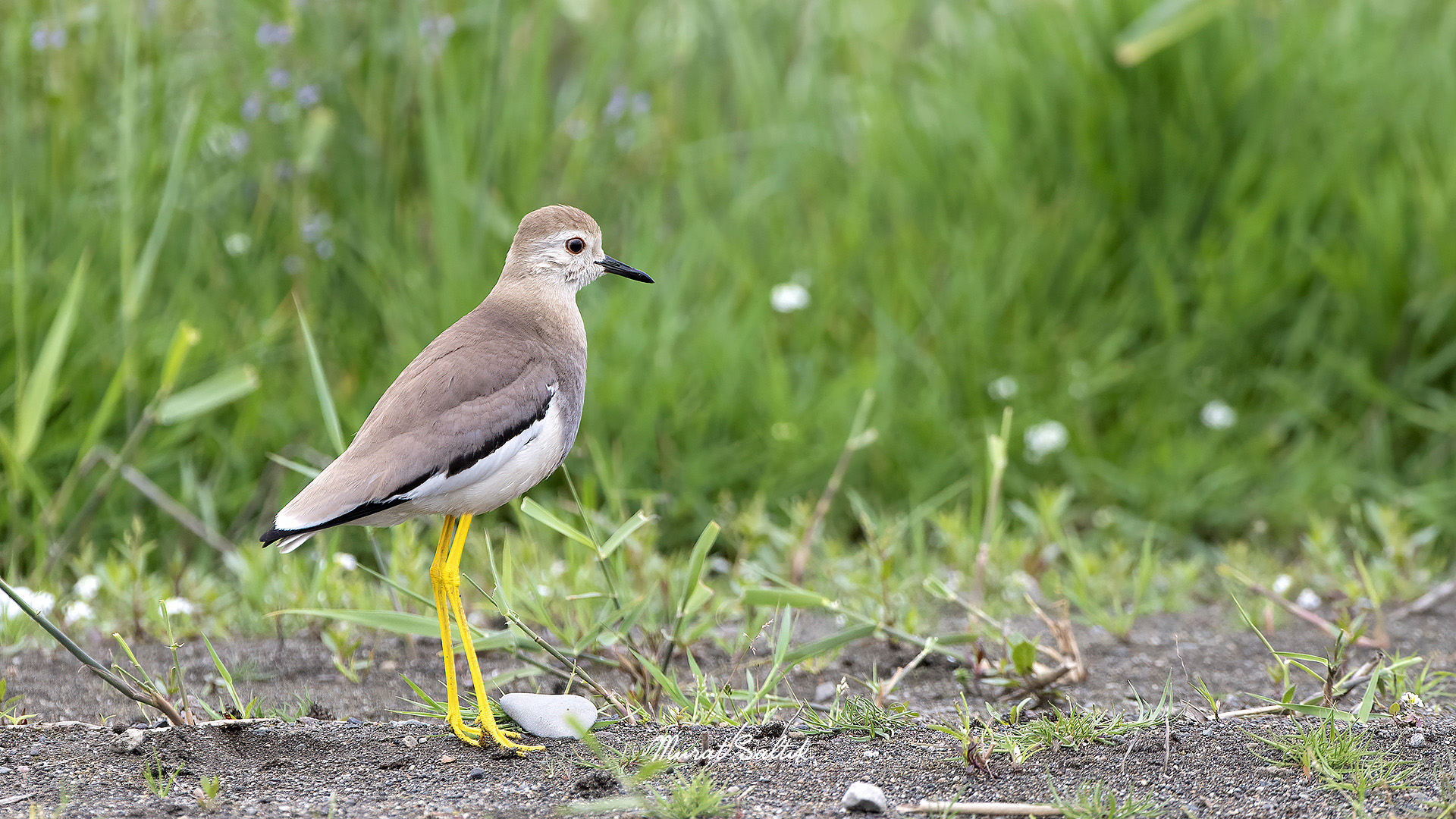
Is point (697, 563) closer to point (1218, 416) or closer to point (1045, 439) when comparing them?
point (1045, 439)

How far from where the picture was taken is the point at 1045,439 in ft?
15.7

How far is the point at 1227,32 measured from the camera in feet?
18.4

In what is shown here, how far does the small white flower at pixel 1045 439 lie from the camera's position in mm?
4793

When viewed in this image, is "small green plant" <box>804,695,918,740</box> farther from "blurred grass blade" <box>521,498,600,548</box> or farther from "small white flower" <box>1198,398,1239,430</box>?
"small white flower" <box>1198,398,1239,430</box>

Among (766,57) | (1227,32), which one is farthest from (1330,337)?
(766,57)

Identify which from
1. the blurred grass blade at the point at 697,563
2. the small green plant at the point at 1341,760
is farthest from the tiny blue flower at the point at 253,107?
the small green plant at the point at 1341,760

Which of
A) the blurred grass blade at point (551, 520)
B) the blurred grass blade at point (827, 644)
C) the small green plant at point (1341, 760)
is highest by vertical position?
the blurred grass blade at point (551, 520)

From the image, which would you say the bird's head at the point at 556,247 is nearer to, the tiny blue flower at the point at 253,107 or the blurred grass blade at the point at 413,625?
the blurred grass blade at the point at 413,625

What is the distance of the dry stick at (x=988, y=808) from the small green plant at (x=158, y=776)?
1228mm

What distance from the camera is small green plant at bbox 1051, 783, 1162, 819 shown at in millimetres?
2203

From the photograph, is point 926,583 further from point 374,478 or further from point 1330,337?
point 1330,337

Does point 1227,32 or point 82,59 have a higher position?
point 82,59

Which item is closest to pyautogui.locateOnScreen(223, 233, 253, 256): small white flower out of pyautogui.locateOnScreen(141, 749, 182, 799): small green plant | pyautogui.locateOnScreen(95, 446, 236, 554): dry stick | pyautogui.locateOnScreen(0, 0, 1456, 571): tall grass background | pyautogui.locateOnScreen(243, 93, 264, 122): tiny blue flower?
pyautogui.locateOnScreen(0, 0, 1456, 571): tall grass background

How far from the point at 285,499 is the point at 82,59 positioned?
196cm
